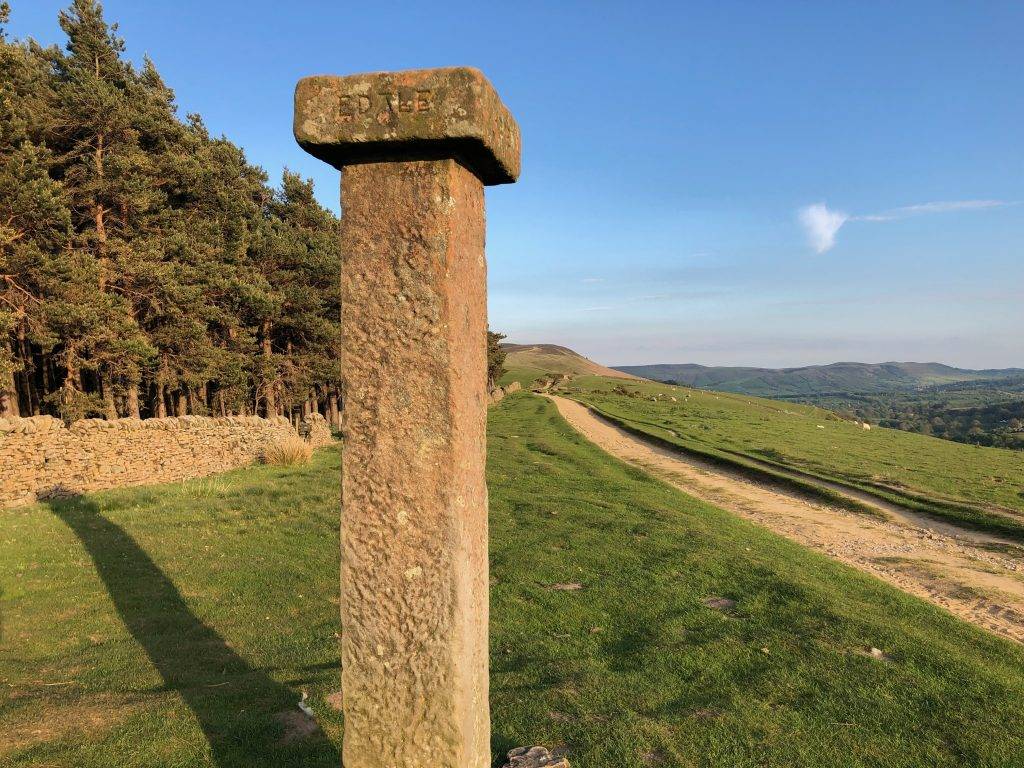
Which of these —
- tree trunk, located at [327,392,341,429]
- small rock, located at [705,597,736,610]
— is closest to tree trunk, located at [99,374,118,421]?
tree trunk, located at [327,392,341,429]

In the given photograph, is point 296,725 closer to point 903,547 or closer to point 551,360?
point 903,547

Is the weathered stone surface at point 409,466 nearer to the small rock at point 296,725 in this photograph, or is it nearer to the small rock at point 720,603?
the small rock at point 296,725

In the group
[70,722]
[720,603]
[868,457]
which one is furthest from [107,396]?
[868,457]

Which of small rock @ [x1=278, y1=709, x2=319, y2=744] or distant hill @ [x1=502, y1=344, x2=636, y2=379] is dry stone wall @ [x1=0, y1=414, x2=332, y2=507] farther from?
distant hill @ [x1=502, y1=344, x2=636, y2=379]

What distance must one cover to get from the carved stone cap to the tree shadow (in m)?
4.54

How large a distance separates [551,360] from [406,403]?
155739 millimetres

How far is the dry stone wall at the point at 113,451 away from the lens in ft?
52.8

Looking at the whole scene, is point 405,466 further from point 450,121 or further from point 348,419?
point 450,121

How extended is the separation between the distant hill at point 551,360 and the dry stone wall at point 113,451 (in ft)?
382

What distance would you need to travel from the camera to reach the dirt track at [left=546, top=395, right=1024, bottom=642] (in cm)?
1020

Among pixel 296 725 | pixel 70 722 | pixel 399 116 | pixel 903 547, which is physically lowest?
pixel 903 547

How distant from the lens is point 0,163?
1730cm

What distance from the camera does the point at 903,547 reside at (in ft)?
45.6

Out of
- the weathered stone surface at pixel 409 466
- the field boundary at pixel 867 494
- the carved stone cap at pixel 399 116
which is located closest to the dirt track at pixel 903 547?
the field boundary at pixel 867 494
